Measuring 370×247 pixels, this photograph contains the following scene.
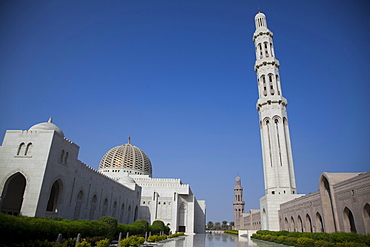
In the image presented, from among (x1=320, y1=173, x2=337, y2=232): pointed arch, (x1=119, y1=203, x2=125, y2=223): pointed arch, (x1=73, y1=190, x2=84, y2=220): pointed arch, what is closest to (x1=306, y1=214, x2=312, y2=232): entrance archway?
(x1=320, y1=173, x2=337, y2=232): pointed arch

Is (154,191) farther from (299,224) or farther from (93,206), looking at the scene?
(299,224)

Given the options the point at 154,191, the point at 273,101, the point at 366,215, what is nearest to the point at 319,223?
the point at 366,215

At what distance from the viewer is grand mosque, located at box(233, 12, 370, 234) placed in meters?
14.0

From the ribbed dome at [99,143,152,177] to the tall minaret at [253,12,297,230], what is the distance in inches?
710

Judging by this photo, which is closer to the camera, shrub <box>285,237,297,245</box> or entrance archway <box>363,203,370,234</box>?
entrance archway <box>363,203,370,234</box>

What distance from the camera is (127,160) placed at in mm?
38344

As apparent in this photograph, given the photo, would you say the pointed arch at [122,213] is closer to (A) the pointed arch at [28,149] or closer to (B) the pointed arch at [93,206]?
(B) the pointed arch at [93,206]

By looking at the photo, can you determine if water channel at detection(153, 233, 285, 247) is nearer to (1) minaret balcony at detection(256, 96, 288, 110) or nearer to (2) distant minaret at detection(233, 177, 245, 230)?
(1) minaret balcony at detection(256, 96, 288, 110)

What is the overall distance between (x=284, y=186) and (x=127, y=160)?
21.7 m

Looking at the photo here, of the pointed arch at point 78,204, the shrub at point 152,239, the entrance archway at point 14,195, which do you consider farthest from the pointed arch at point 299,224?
the entrance archway at point 14,195

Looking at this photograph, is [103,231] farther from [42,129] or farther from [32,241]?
[42,129]

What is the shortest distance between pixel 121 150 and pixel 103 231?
26989 millimetres

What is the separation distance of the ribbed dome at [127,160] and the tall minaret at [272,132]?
710 inches

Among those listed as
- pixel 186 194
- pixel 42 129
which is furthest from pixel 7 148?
pixel 186 194
